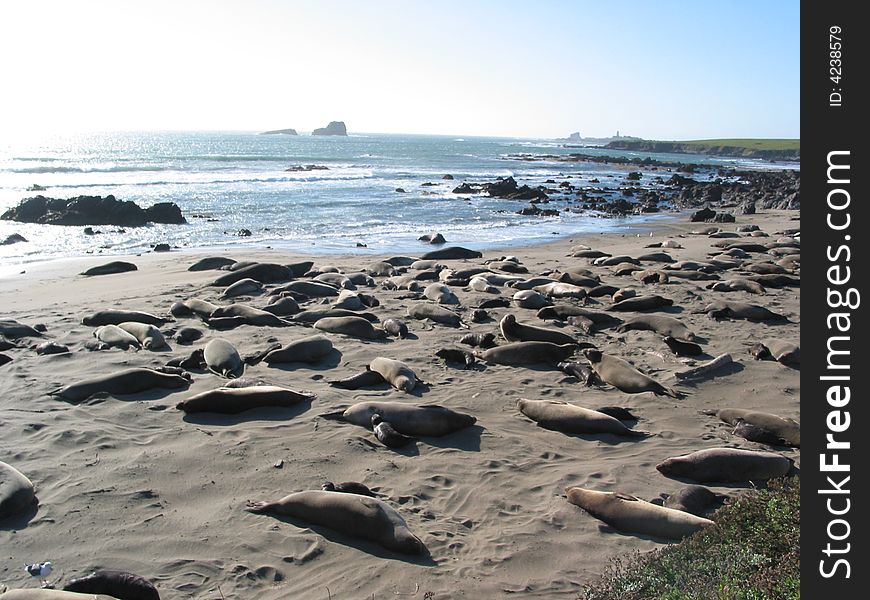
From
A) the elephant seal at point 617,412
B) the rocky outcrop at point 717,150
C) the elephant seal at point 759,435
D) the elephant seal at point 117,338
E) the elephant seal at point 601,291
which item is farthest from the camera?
the rocky outcrop at point 717,150

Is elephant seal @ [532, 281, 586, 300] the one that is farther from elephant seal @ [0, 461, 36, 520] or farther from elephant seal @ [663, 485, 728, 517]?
elephant seal @ [0, 461, 36, 520]

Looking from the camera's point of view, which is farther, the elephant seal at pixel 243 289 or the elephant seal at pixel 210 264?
the elephant seal at pixel 210 264

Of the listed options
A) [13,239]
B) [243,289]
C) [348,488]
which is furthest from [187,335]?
[13,239]

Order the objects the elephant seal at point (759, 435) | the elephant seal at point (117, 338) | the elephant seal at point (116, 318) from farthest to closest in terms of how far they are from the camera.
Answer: the elephant seal at point (116, 318)
the elephant seal at point (117, 338)
the elephant seal at point (759, 435)

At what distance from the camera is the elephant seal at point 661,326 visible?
9234 millimetres

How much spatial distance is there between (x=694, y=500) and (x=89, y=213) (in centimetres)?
2464

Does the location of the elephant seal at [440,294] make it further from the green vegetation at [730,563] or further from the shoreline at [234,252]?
the green vegetation at [730,563]

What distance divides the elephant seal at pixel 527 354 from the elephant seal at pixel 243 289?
5.48m

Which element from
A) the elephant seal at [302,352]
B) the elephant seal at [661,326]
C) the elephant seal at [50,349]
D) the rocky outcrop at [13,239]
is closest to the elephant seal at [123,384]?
the elephant seal at [302,352]

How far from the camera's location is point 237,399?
636 centimetres

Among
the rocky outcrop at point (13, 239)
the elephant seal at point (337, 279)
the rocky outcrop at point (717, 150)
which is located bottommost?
the elephant seal at point (337, 279)

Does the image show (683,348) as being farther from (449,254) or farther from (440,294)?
(449,254)

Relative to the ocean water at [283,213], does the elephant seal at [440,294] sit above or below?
below

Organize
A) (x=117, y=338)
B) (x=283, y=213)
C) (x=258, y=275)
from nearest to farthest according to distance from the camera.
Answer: (x=117, y=338) → (x=258, y=275) → (x=283, y=213)
